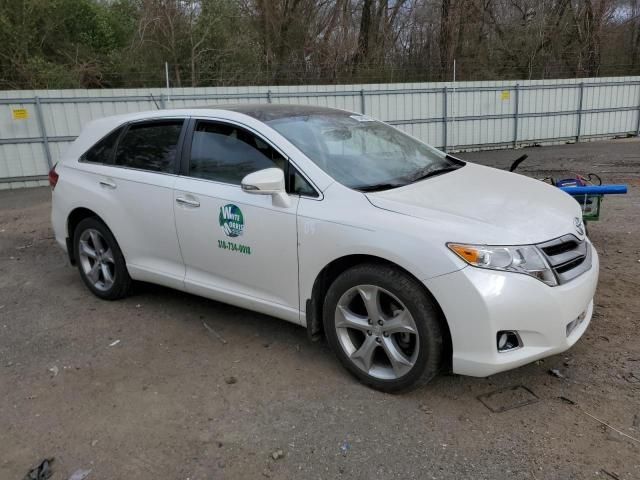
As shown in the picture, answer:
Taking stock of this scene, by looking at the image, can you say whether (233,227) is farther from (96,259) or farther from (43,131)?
(43,131)

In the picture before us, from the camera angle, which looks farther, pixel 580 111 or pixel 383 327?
pixel 580 111

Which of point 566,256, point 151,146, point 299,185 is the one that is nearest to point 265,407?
point 299,185

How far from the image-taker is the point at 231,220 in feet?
11.9

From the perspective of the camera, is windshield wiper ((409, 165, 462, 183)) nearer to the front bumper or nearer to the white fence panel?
the front bumper

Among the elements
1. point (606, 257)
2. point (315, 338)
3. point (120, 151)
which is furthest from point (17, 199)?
point (606, 257)

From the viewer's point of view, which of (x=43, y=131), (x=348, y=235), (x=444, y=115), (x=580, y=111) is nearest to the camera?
(x=348, y=235)

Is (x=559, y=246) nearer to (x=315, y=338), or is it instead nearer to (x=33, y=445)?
(x=315, y=338)

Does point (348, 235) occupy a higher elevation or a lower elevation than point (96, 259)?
higher

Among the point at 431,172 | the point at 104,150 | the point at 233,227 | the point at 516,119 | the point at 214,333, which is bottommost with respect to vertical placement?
the point at 214,333

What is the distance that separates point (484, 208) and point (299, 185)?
3.63 feet

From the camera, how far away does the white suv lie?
2795 mm

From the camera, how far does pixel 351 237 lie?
3.07 meters

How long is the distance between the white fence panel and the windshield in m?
9.55

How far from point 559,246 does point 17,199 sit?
10743mm
